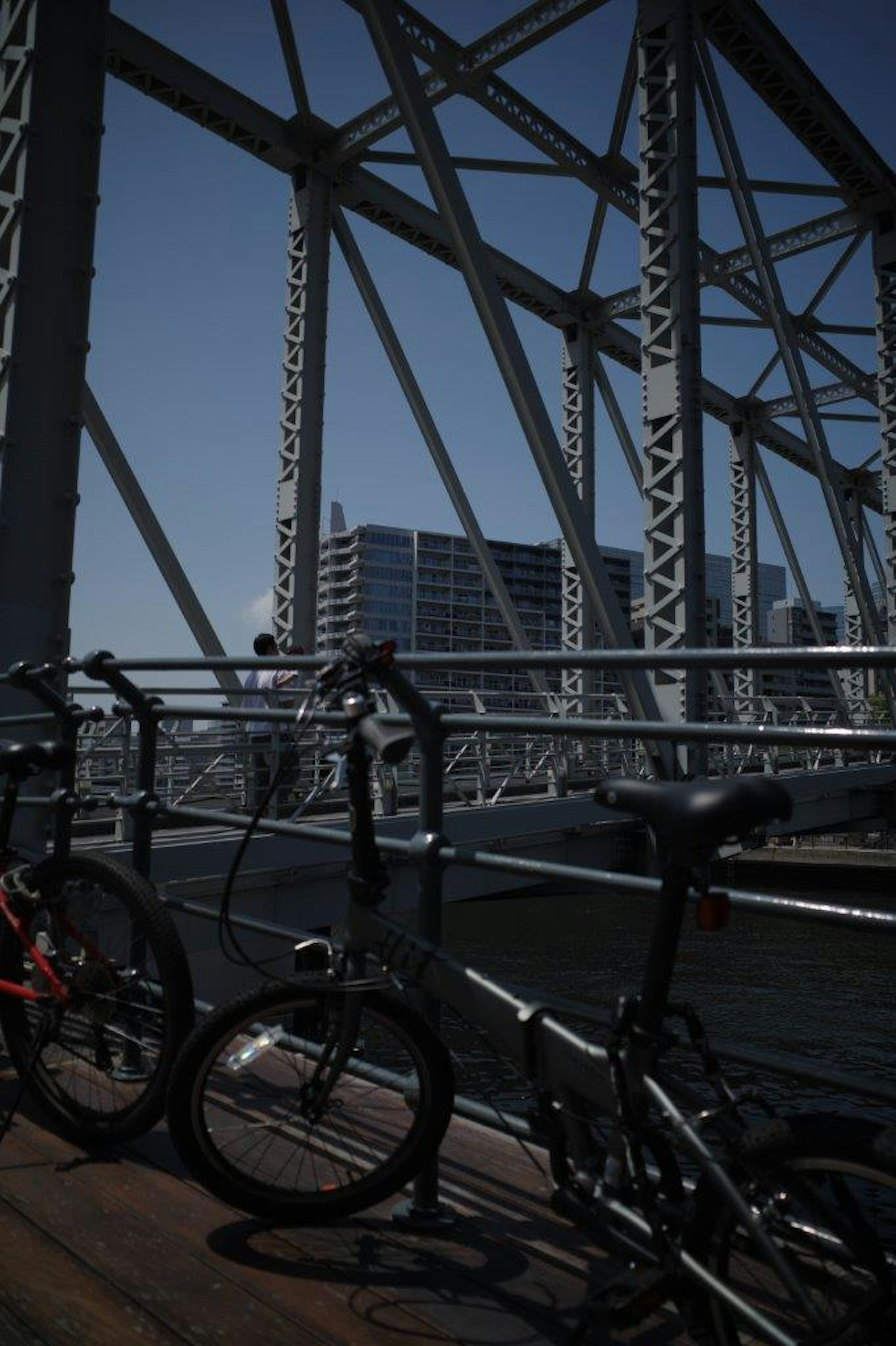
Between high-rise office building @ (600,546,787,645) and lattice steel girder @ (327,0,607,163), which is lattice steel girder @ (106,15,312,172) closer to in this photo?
lattice steel girder @ (327,0,607,163)

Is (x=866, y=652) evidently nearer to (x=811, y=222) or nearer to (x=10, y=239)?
(x=10, y=239)

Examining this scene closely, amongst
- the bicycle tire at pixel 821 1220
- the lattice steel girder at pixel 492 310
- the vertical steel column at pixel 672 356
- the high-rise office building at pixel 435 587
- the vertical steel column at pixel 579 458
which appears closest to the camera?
the bicycle tire at pixel 821 1220

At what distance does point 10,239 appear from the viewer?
4977mm

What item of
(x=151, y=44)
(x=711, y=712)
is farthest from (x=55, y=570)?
(x=711, y=712)

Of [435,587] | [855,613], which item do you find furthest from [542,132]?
[435,587]

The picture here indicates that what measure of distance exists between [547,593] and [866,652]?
127 metres

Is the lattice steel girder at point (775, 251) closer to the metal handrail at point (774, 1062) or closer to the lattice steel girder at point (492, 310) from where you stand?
the lattice steel girder at point (492, 310)

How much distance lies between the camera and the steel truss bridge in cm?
495

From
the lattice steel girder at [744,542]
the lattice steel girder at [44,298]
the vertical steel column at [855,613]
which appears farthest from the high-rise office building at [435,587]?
the lattice steel girder at [44,298]

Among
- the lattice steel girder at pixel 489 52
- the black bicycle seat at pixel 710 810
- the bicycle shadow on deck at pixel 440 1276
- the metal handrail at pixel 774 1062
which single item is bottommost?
the bicycle shadow on deck at pixel 440 1276

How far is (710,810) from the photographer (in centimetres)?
137

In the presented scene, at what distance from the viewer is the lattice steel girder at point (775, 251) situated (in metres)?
17.6

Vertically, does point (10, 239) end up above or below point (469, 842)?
above

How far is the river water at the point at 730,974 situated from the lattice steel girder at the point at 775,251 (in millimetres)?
10751
